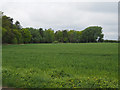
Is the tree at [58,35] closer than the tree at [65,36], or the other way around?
the tree at [65,36]

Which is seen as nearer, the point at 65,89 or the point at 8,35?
the point at 65,89

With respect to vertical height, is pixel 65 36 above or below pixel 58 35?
below

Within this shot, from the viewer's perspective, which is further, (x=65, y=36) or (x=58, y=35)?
(x=58, y=35)

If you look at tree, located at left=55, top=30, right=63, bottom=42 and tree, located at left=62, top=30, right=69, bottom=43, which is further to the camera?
tree, located at left=55, top=30, right=63, bottom=42

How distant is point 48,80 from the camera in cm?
459

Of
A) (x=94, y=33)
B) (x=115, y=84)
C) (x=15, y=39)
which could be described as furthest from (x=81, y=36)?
(x=115, y=84)

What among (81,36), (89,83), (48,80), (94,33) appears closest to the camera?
(89,83)

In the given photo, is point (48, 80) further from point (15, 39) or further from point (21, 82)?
point (15, 39)

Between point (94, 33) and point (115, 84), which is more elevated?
point (94, 33)

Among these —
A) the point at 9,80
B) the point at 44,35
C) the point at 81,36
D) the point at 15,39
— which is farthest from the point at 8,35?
the point at 81,36

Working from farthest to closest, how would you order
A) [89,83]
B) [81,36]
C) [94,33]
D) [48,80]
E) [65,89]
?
[81,36]
[94,33]
[48,80]
[89,83]
[65,89]

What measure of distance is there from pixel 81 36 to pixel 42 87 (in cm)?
5831

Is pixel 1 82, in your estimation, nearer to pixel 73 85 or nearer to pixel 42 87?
pixel 42 87

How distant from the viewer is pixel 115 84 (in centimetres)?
435
